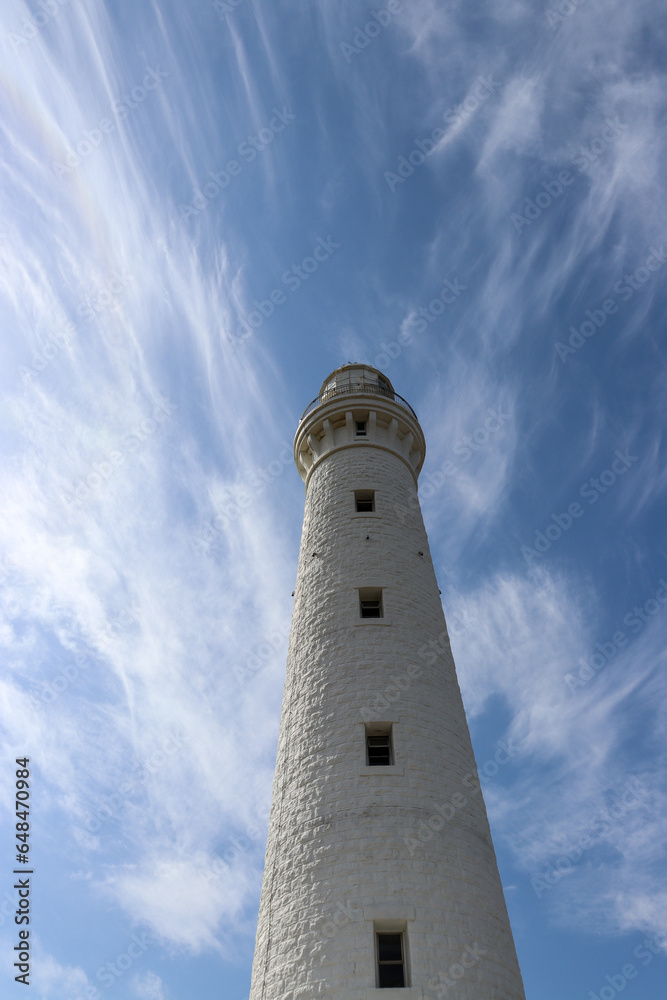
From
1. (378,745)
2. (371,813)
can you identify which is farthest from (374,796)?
(378,745)

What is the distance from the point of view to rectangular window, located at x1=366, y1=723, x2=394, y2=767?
17766 mm

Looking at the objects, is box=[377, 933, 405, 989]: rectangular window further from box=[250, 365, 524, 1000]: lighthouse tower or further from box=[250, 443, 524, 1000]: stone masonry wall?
box=[250, 443, 524, 1000]: stone masonry wall

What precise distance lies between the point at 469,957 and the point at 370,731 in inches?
211

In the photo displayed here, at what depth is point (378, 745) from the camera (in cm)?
1816

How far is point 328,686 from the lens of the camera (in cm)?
1922

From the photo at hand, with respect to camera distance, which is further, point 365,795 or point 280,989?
point 365,795

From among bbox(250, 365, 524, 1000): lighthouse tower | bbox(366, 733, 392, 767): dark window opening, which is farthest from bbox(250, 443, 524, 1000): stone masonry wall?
bbox(366, 733, 392, 767): dark window opening

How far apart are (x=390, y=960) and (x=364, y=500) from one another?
14077 millimetres

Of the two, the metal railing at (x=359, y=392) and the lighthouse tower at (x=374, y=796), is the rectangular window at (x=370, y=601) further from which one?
the metal railing at (x=359, y=392)

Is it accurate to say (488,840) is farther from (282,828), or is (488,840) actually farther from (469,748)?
(282,828)

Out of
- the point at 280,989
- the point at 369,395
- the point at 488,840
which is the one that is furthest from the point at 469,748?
the point at 369,395

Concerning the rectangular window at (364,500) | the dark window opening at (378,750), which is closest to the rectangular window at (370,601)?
the rectangular window at (364,500)

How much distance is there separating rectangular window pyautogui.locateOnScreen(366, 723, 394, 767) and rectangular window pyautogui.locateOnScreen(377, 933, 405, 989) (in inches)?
151

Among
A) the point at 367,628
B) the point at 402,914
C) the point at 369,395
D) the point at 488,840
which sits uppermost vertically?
the point at 369,395
